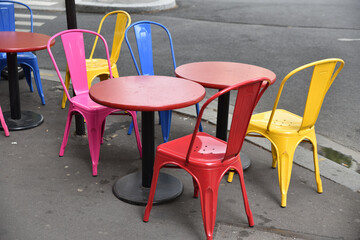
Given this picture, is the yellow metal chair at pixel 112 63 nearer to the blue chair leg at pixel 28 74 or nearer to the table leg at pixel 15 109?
the table leg at pixel 15 109

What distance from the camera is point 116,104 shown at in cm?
332

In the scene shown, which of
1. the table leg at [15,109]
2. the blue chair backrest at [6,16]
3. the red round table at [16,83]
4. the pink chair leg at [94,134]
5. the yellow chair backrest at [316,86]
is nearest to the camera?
the yellow chair backrest at [316,86]

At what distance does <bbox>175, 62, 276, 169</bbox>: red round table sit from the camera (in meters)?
3.95

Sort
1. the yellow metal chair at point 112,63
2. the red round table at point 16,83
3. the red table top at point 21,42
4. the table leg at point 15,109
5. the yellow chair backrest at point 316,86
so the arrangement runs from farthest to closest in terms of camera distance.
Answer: the yellow metal chair at point 112,63 → the table leg at point 15,109 → the red round table at point 16,83 → the red table top at point 21,42 → the yellow chair backrest at point 316,86

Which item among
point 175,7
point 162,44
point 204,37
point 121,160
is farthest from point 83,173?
point 175,7

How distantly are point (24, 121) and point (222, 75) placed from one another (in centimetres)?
239

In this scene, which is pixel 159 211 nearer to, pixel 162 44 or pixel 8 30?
pixel 8 30

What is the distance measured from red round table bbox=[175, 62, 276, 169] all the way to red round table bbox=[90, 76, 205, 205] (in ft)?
0.48

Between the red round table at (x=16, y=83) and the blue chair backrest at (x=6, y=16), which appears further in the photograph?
the blue chair backrest at (x=6, y=16)

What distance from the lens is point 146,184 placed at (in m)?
3.93

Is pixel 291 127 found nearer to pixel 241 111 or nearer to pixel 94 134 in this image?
pixel 241 111

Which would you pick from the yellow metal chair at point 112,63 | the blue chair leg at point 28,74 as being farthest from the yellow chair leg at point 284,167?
the blue chair leg at point 28,74

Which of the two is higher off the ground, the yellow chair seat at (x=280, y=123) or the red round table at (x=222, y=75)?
the red round table at (x=222, y=75)

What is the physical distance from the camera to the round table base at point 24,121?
514cm
